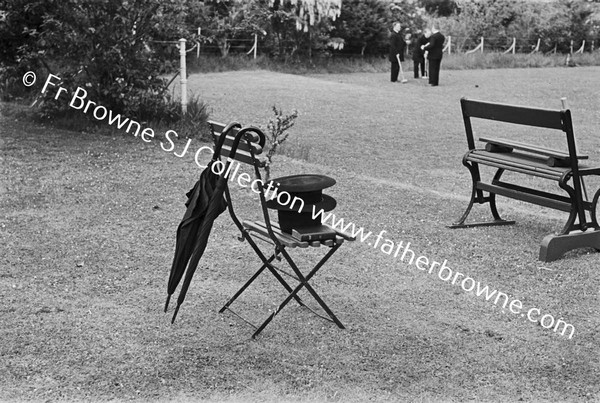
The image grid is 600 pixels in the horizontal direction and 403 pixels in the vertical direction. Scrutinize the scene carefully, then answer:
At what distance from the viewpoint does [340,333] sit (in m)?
5.48

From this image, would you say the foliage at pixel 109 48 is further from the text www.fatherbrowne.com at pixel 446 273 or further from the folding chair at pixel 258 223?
the folding chair at pixel 258 223

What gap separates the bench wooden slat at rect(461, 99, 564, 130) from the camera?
721 cm

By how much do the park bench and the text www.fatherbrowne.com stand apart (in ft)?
2.70

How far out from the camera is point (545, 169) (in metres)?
7.39

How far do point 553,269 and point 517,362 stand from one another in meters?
1.96

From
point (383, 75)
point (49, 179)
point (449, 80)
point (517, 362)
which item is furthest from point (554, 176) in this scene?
point (383, 75)

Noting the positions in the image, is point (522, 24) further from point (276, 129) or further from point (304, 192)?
point (304, 192)

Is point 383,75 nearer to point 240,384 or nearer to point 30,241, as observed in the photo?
point 30,241

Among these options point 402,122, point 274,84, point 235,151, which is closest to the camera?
point 235,151

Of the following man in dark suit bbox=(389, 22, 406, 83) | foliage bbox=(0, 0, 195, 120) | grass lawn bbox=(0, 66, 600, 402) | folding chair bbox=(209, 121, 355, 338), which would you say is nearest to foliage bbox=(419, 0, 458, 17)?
man in dark suit bbox=(389, 22, 406, 83)

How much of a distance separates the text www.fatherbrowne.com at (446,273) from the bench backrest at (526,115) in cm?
132

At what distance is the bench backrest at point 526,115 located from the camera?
7055 mm

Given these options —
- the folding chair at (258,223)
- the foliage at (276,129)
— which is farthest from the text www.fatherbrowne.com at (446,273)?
the foliage at (276,129)

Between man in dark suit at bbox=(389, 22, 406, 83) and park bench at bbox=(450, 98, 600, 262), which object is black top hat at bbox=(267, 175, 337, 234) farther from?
man in dark suit at bbox=(389, 22, 406, 83)
